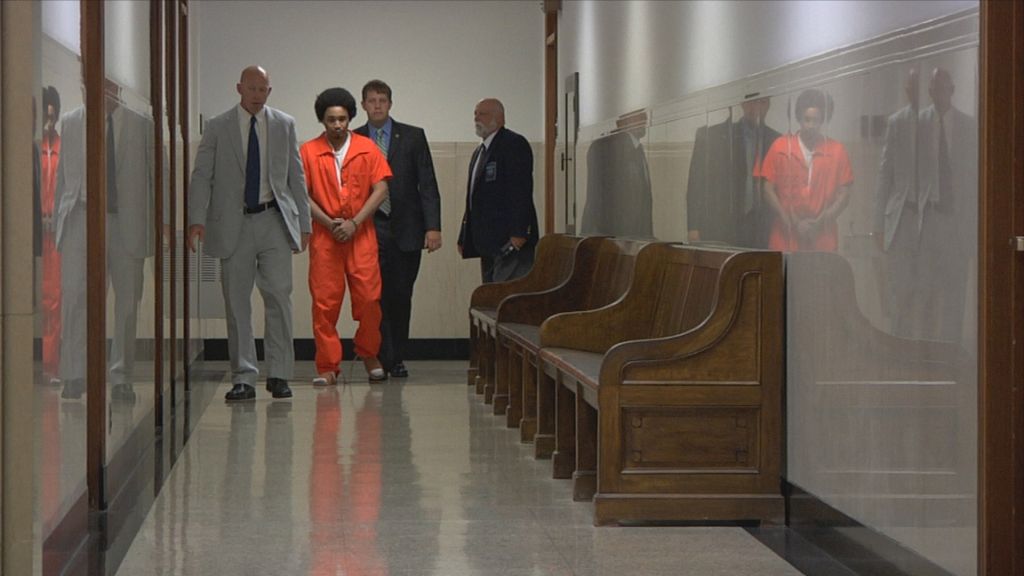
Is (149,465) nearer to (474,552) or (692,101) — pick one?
(474,552)

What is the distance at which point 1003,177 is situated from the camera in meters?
3.15

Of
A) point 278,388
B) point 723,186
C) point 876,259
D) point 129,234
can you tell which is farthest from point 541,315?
point 876,259

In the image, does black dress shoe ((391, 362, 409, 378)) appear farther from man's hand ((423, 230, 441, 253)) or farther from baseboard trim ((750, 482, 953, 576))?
baseboard trim ((750, 482, 953, 576))

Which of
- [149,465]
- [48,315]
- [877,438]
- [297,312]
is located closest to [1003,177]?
[877,438]

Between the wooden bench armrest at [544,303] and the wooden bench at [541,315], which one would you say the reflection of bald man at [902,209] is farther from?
the wooden bench armrest at [544,303]

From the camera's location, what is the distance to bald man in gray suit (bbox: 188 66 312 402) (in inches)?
312

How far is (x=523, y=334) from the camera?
662 cm

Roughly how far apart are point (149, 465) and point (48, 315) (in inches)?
77.2

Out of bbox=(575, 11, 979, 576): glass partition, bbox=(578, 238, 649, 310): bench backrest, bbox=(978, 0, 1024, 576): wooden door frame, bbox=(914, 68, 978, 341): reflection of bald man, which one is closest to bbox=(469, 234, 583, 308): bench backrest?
bbox=(578, 238, 649, 310): bench backrest

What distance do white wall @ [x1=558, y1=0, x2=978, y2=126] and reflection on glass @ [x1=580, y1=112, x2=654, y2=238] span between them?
0.47 ft

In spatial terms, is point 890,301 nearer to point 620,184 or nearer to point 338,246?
point 620,184

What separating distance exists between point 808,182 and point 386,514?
1.58 m

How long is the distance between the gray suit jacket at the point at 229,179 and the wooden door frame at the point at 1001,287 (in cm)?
520

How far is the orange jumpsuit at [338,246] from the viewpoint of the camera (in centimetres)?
880
